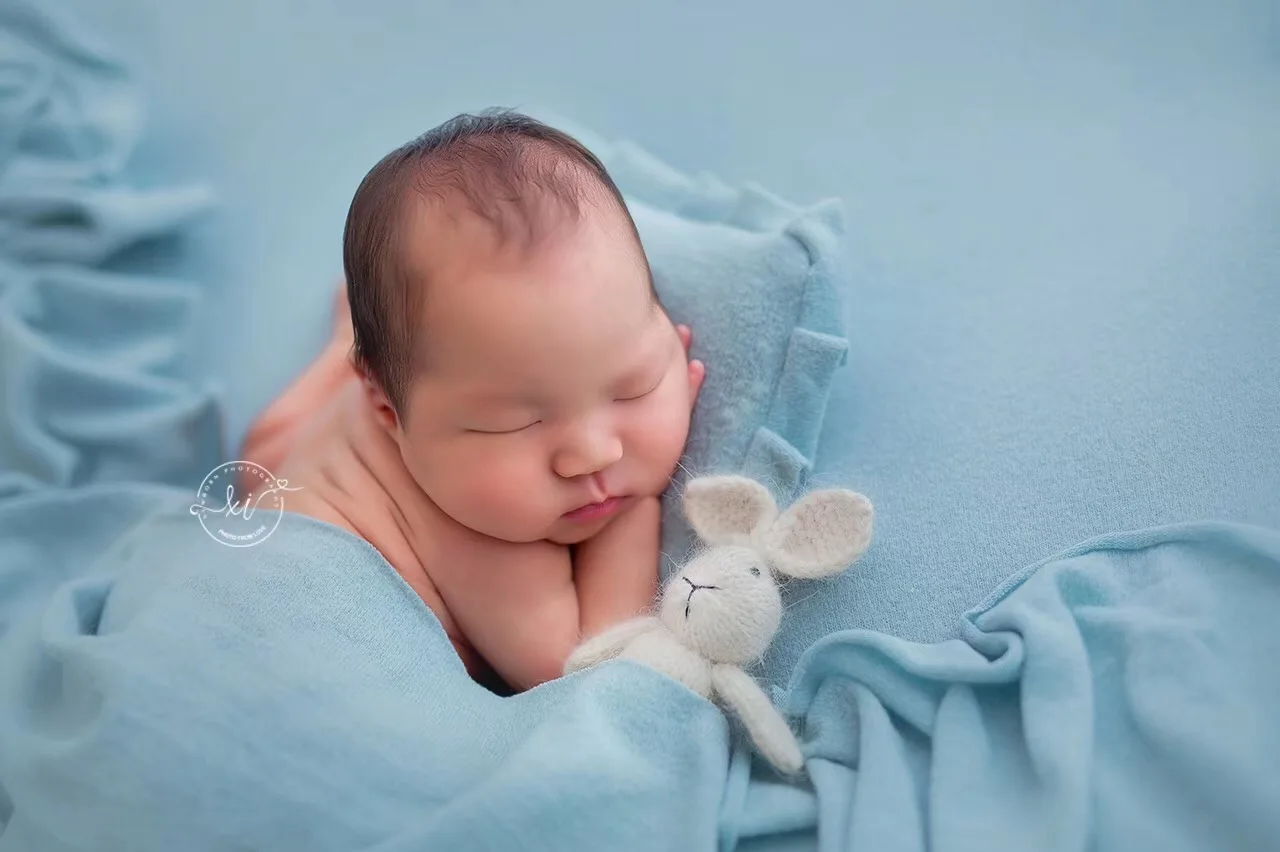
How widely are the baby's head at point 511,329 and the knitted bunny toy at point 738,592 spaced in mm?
87

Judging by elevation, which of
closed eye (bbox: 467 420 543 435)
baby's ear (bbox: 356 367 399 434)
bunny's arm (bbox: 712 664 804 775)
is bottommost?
bunny's arm (bbox: 712 664 804 775)

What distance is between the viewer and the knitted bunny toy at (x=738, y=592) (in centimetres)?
78

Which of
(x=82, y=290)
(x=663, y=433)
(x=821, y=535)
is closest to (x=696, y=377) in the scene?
(x=663, y=433)

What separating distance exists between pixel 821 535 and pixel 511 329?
0.29 m

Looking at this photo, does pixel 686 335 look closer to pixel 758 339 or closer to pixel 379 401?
pixel 758 339

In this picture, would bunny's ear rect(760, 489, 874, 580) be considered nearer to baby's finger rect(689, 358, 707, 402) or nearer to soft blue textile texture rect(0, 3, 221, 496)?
baby's finger rect(689, 358, 707, 402)

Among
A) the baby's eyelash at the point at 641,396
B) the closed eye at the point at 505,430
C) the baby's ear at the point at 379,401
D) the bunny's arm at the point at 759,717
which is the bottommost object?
the bunny's arm at the point at 759,717

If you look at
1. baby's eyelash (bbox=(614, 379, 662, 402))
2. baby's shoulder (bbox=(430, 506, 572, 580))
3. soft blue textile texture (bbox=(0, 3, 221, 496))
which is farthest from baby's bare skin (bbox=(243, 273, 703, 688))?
soft blue textile texture (bbox=(0, 3, 221, 496))

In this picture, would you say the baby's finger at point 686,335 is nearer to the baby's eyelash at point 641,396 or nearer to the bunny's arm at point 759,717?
the baby's eyelash at point 641,396

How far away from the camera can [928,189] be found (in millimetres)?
1258

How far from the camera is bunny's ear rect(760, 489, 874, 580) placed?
82cm

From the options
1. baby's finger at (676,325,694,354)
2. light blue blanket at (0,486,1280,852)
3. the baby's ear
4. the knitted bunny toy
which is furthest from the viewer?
baby's finger at (676,325,694,354)

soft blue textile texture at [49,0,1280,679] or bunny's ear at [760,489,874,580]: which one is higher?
soft blue textile texture at [49,0,1280,679]

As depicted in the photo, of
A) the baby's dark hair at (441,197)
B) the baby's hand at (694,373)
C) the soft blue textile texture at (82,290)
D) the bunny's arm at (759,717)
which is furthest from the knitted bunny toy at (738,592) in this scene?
the soft blue textile texture at (82,290)
